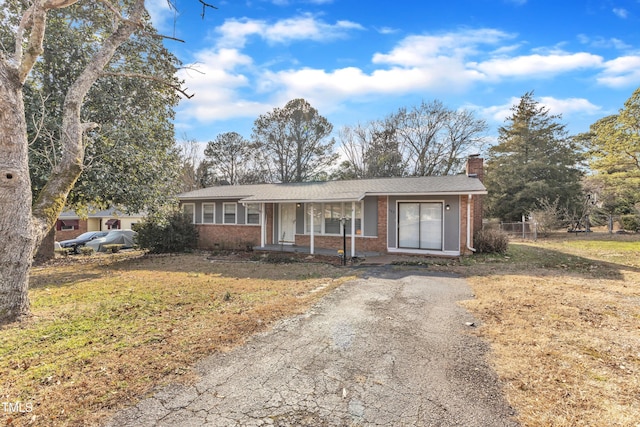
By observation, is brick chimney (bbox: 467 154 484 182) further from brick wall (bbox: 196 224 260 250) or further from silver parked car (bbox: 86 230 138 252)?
silver parked car (bbox: 86 230 138 252)

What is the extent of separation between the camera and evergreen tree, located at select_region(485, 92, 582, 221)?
2561cm

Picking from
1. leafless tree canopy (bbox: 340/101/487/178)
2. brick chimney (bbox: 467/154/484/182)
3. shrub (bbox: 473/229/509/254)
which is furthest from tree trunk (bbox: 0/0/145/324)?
leafless tree canopy (bbox: 340/101/487/178)

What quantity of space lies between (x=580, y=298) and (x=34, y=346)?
366 inches

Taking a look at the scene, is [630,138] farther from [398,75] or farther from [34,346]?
[34,346]

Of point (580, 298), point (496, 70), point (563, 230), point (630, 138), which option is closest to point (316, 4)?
point (496, 70)

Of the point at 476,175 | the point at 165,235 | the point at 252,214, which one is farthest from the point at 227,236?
the point at 476,175

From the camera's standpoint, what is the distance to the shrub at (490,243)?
1252 cm

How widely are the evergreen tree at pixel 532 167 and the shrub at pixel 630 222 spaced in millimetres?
3023

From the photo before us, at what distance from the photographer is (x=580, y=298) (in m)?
6.32

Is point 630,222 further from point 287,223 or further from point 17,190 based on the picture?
point 17,190

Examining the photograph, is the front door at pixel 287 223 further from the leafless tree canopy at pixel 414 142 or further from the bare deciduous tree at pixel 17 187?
the leafless tree canopy at pixel 414 142

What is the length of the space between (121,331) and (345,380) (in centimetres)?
353

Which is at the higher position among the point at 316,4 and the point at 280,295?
the point at 316,4

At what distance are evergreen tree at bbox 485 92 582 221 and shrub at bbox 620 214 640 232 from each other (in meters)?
3.02
